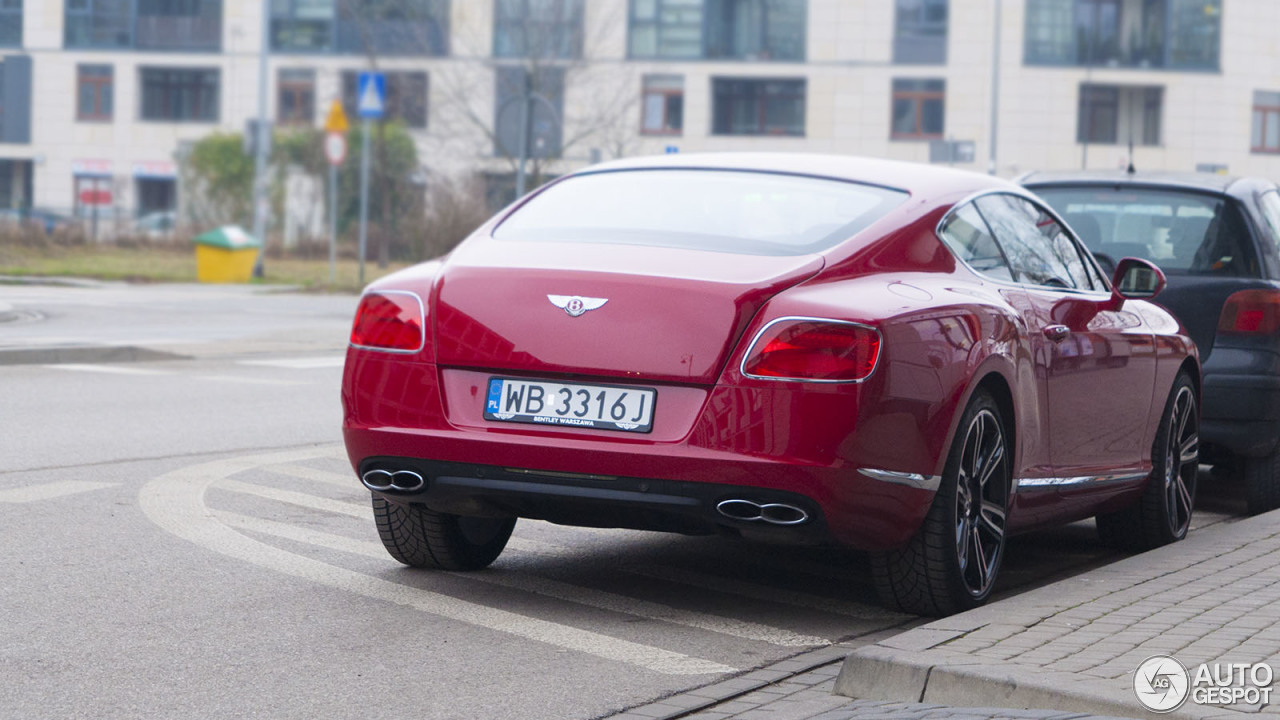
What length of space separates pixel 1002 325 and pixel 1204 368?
273cm

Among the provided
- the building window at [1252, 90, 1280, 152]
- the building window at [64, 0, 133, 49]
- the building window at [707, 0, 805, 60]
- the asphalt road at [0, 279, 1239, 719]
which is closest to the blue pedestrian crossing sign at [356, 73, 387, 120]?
the asphalt road at [0, 279, 1239, 719]

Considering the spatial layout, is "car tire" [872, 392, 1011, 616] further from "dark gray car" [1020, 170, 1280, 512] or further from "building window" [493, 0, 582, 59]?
"building window" [493, 0, 582, 59]

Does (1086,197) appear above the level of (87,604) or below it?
above

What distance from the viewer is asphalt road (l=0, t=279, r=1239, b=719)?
4539 mm

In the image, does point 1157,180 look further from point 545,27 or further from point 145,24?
point 145,24

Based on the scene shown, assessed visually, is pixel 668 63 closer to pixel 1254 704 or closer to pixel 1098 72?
pixel 1098 72

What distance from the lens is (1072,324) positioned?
6.46 meters

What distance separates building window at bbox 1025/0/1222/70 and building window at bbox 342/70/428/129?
20964mm

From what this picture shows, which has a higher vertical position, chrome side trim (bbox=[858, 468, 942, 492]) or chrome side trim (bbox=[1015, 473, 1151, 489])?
chrome side trim (bbox=[858, 468, 942, 492])

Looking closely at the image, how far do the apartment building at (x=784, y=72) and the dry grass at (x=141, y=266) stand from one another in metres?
15.5

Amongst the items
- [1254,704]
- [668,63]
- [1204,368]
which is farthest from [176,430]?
→ [668,63]

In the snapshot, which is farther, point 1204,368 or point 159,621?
point 1204,368

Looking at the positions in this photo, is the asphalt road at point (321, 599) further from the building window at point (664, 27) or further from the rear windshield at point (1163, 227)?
the building window at point (664, 27)
